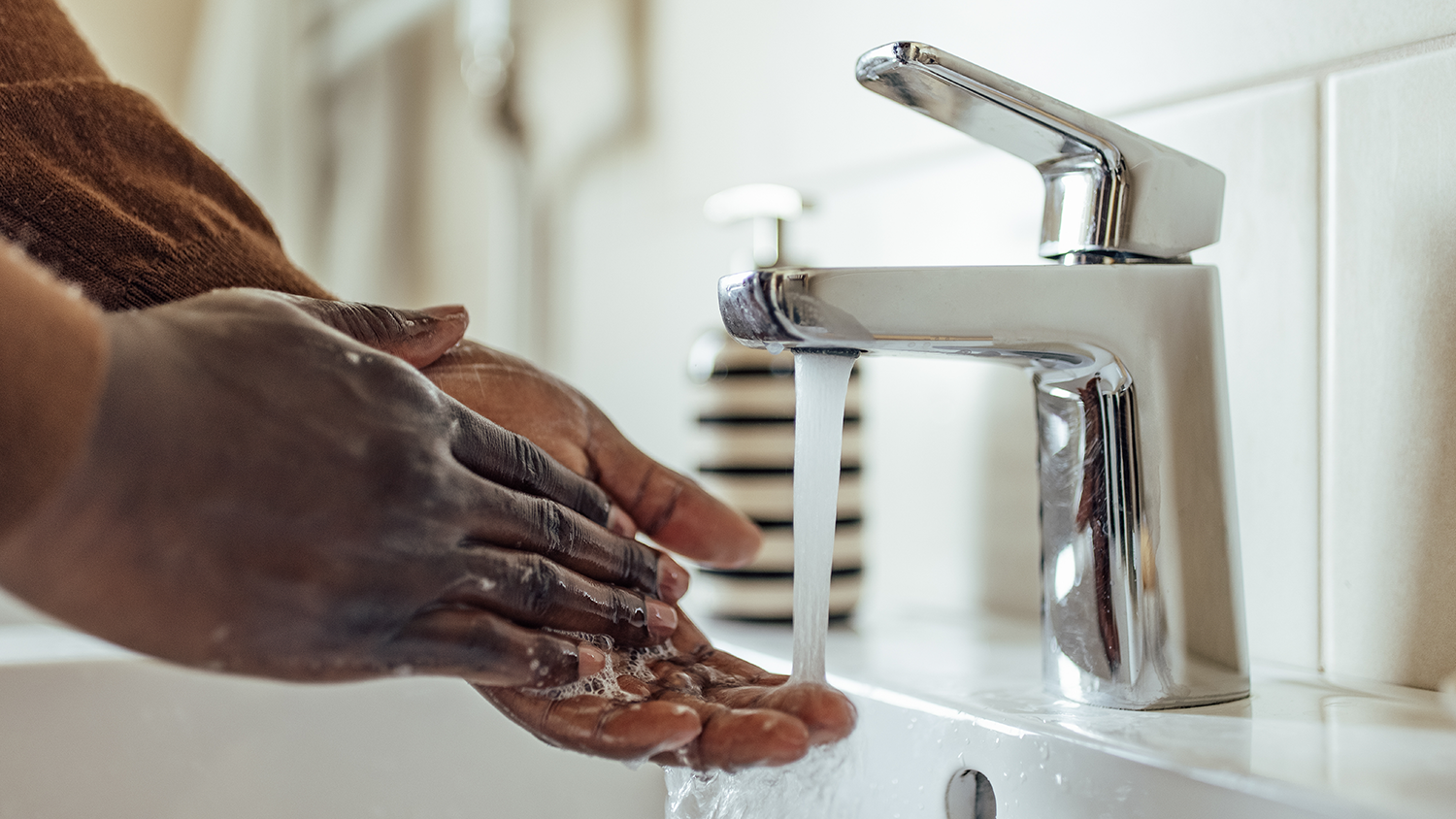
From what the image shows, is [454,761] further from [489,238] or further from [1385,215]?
[489,238]

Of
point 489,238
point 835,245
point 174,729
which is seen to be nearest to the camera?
point 174,729

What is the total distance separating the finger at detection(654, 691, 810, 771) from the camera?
13.5 inches

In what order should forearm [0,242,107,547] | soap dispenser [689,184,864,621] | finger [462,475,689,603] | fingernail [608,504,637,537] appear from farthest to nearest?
soap dispenser [689,184,864,621] < fingernail [608,504,637,537] < finger [462,475,689,603] < forearm [0,242,107,547]

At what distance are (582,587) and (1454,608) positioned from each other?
0.33 m

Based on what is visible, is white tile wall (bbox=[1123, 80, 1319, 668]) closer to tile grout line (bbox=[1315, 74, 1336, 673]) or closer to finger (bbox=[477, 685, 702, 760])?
tile grout line (bbox=[1315, 74, 1336, 673])

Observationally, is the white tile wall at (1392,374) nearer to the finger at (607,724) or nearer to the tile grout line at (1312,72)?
the tile grout line at (1312,72)

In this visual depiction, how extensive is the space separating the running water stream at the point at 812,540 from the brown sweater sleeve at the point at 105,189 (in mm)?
281

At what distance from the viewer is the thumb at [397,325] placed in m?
0.40

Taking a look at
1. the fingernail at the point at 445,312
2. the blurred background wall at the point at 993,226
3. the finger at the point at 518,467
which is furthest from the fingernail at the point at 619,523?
the blurred background wall at the point at 993,226

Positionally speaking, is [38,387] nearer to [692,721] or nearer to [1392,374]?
[692,721]

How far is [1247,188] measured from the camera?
1.57 ft

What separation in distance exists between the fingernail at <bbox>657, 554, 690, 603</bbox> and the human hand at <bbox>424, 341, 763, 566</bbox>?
3cm

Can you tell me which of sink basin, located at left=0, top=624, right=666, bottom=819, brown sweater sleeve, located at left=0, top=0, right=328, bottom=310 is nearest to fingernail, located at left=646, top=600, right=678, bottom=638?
sink basin, located at left=0, top=624, right=666, bottom=819

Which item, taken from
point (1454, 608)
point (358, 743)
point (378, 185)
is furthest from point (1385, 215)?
point (378, 185)
